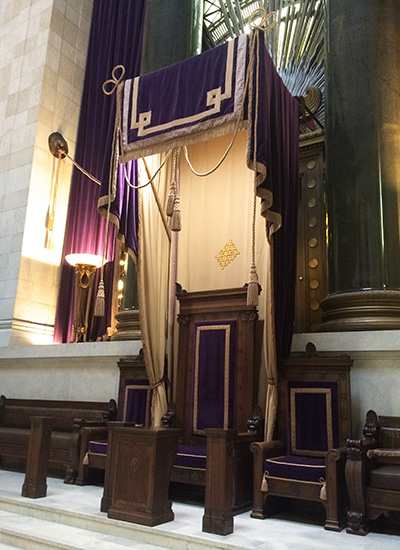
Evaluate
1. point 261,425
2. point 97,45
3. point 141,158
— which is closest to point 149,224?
point 141,158

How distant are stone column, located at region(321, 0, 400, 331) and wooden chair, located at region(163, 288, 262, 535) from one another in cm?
73

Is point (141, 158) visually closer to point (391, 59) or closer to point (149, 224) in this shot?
point (149, 224)

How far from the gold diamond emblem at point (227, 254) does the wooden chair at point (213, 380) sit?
63 centimetres

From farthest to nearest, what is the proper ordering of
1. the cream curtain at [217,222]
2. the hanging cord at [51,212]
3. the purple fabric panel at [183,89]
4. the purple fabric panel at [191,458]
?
the hanging cord at [51,212] < the cream curtain at [217,222] < the purple fabric panel at [183,89] < the purple fabric panel at [191,458]

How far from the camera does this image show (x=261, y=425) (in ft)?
12.1

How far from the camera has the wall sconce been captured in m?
6.08

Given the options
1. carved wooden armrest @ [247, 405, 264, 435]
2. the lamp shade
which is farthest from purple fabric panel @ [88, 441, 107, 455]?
the lamp shade

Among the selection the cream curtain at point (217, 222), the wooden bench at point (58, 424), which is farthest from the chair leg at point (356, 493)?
the wooden bench at point (58, 424)

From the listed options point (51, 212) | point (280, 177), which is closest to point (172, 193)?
point (280, 177)

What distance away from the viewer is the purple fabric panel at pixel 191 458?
11.4 feet

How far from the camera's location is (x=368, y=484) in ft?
9.61

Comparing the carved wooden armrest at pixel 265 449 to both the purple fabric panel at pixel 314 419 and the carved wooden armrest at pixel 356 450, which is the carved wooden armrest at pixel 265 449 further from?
the carved wooden armrest at pixel 356 450

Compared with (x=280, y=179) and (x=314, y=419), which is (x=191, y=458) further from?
(x=280, y=179)

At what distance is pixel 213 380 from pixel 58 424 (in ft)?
5.54
